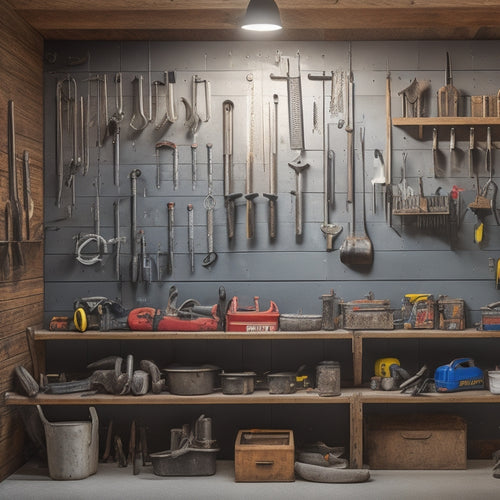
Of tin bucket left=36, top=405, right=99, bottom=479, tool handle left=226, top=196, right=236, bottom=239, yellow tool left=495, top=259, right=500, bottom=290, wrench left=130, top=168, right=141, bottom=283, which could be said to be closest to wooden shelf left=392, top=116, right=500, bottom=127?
yellow tool left=495, top=259, right=500, bottom=290

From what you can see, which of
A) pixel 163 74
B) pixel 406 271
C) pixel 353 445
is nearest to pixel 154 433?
pixel 353 445

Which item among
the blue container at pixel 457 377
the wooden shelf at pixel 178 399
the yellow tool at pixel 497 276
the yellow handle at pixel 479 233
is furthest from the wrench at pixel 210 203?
the yellow tool at pixel 497 276

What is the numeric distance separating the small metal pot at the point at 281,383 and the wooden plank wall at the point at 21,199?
5.19 ft

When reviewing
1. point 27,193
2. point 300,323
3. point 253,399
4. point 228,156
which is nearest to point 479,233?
point 300,323

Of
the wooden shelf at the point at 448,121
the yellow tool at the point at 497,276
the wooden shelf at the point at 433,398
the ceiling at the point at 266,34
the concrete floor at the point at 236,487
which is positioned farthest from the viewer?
the yellow tool at the point at 497,276

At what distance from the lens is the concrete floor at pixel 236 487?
4484 millimetres

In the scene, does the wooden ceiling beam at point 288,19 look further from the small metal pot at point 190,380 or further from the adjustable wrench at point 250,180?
the small metal pot at point 190,380

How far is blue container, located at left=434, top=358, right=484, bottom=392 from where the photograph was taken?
495cm

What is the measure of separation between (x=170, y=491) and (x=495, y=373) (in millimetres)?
2085

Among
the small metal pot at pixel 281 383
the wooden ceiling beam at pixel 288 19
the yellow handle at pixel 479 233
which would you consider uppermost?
the wooden ceiling beam at pixel 288 19

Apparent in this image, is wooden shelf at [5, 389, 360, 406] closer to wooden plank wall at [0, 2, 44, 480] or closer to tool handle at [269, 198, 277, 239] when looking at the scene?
wooden plank wall at [0, 2, 44, 480]

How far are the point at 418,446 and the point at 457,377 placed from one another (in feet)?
1.61

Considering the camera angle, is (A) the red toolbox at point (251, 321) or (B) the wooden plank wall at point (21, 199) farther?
(A) the red toolbox at point (251, 321)

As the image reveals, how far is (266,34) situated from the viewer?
528cm
